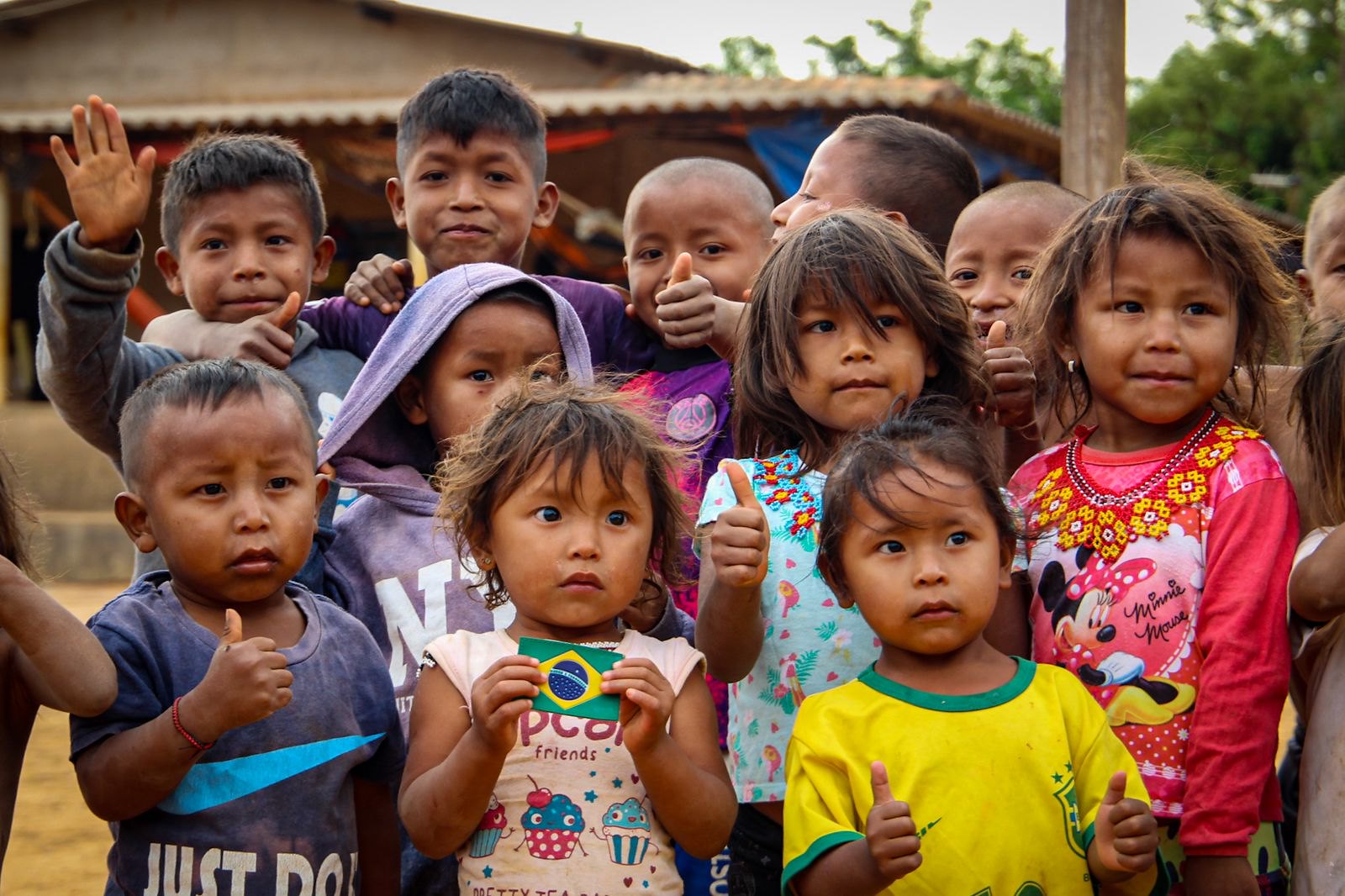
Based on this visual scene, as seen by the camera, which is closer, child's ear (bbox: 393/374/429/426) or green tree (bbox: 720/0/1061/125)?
child's ear (bbox: 393/374/429/426)

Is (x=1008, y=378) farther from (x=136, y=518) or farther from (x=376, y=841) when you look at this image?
(x=136, y=518)

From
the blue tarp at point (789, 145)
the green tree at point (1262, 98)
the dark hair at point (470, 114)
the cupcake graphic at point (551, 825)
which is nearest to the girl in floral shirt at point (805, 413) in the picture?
the cupcake graphic at point (551, 825)

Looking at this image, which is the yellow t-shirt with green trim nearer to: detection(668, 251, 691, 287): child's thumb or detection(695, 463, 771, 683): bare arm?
detection(695, 463, 771, 683): bare arm

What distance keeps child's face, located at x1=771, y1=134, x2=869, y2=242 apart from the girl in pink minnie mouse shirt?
0.89 metres

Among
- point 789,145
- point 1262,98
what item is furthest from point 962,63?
point 789,145

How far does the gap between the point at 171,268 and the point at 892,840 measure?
7.72ft

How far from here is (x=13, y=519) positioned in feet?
8.07

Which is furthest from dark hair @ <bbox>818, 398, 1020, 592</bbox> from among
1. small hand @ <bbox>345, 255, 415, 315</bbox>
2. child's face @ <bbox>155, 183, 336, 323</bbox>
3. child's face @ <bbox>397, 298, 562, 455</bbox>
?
child's face @ <bbox>155, 183, 336, 323</bbox>

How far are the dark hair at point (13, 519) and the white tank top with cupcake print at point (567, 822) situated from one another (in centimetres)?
92

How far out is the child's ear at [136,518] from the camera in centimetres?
227

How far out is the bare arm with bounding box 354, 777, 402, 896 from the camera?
2350mm

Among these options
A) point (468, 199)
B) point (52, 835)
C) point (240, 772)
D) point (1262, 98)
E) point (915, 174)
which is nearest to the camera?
point (240, 772)

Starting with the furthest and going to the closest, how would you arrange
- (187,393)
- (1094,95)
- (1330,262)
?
(1094,95)
(1330,262)
(187,393)

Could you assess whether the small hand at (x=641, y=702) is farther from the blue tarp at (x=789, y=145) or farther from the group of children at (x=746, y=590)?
the blue tarp at (x=789, y=145)
